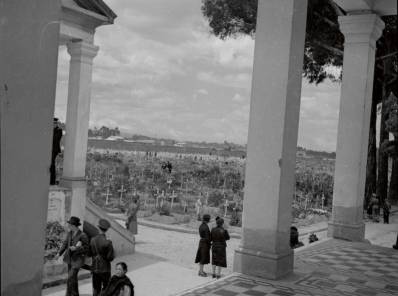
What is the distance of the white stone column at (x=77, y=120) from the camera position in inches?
450

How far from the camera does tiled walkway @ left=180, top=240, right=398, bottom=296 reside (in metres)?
6.59

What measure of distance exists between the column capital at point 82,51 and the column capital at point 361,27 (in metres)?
5.78

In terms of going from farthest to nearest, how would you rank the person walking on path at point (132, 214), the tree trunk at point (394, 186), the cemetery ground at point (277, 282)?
the tree trunk at point (394, 186) < the person walking on path at point (132, 214) < the cemetery ground at point (277, 282)

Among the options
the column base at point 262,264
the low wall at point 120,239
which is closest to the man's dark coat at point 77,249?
the column base at point 262,264

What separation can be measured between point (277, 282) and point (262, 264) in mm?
343

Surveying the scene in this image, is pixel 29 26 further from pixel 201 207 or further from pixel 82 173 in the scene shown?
pixel 201 207

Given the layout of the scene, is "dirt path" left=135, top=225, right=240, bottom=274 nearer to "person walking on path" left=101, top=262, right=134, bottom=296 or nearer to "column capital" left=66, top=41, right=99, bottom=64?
"column capital" left=66, top=41, right=99, bottom=64

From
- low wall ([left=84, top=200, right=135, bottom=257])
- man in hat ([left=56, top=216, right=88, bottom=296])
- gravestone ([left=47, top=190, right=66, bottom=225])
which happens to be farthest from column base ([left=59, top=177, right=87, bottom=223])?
man in hat ([left=56, top=216, right=88, bottom=296])

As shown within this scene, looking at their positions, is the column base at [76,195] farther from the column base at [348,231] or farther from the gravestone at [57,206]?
the column base at [348,231]

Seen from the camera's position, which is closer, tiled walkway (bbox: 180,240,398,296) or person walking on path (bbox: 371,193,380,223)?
tiled walkway (bbox: 180,240,398,296)

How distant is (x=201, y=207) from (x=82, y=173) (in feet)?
42.4

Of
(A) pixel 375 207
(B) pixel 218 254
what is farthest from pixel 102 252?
(A) pixel 375 207

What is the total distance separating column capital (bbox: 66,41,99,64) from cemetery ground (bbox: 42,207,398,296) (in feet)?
16.8

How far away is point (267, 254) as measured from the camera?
7.14 meters
